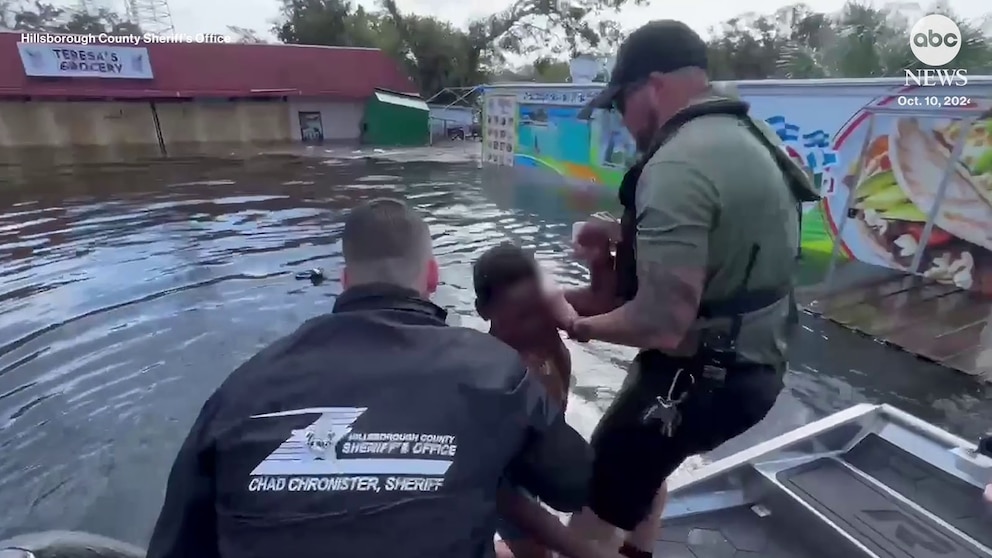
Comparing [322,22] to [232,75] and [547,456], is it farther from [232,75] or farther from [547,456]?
[547,456]

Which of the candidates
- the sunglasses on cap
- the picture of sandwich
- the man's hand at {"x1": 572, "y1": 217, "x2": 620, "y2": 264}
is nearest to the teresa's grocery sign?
the picture of sandwich

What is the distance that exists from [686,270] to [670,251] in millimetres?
68

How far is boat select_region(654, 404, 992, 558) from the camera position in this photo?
269 cm

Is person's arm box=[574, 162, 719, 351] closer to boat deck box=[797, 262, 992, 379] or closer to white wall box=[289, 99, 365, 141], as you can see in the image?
boat deck box=[797, 262, 992, 379]

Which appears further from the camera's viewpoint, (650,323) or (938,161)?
(938,161)

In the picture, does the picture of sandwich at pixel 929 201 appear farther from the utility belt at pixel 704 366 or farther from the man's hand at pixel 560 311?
the man's hand at pixel 560 311

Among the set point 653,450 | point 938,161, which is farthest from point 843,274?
point 653,450

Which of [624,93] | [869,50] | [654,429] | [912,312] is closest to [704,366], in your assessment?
[654,429]

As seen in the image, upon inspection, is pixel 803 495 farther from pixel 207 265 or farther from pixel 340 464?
pixel 207 265

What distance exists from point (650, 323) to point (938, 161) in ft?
25.4

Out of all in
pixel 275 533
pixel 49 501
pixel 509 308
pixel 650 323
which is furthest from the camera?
Result: pixel 49 501

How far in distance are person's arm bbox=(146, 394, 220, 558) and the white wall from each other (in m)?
28.2

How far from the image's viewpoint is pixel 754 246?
1.91 m

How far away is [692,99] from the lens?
201cm
